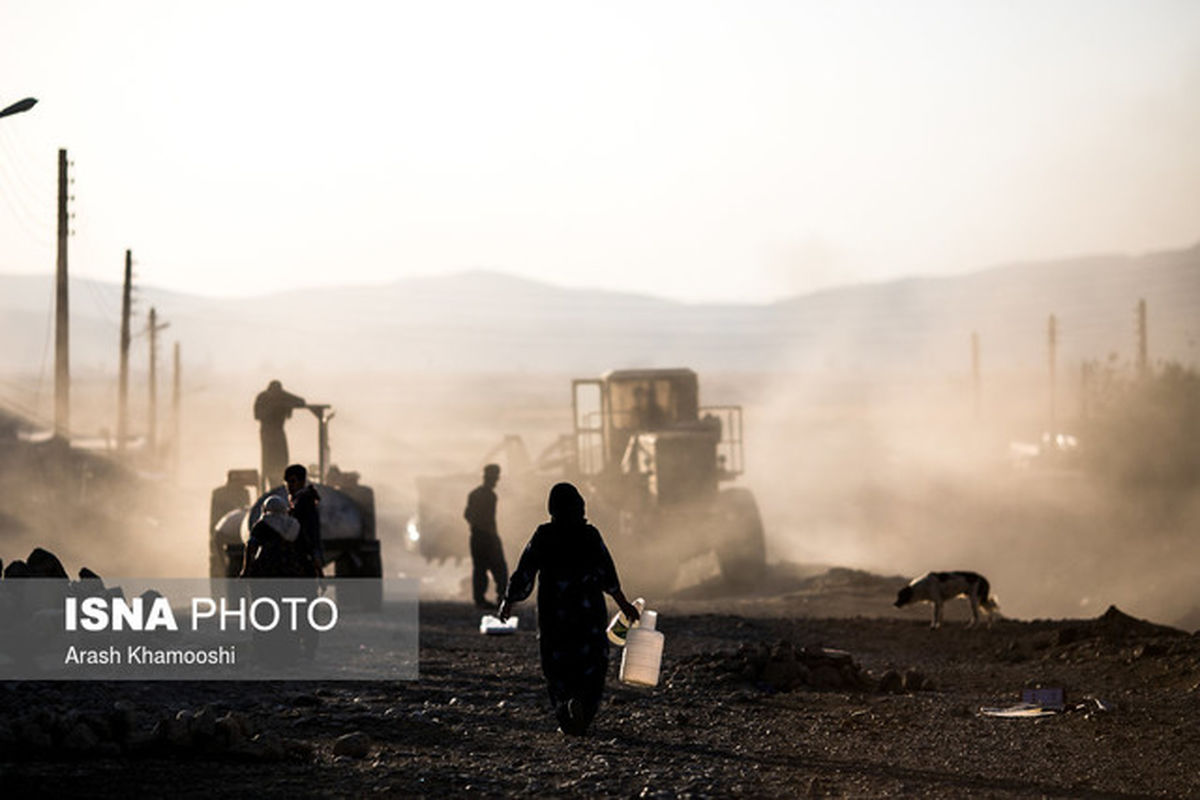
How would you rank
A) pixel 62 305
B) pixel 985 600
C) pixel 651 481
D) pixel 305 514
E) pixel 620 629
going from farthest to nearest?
pixel 62 305 → pixel 651 481 → pixel 985 600 → pixel 305 514 → pixel 620 629

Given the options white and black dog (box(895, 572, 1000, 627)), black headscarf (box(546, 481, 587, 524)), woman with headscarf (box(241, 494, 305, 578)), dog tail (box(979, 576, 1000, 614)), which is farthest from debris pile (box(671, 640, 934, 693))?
dog tail (box(979, 576, 1000, 614))

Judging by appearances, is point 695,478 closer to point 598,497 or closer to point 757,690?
point 598,497

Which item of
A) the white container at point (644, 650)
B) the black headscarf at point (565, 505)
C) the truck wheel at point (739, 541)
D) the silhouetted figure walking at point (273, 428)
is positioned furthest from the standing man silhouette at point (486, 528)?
the black headscarf at point (565, 505)

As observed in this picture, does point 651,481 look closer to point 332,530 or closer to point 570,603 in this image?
point 332,530

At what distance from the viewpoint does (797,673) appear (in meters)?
17.3

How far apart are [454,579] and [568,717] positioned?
41977mm

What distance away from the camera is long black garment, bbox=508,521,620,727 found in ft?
43.1

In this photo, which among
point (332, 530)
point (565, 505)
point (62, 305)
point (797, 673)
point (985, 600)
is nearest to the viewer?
point (565, 505)

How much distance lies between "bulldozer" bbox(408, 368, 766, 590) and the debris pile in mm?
18207

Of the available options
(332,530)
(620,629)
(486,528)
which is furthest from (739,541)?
(620,629)

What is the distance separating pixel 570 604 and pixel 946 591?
472 inches

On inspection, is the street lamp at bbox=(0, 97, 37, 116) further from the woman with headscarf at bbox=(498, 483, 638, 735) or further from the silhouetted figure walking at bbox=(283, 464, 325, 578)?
the woman with headscarf at bbox=(498, 483, 638, 735)

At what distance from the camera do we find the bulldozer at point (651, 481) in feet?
121

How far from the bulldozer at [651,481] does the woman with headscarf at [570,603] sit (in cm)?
2277
